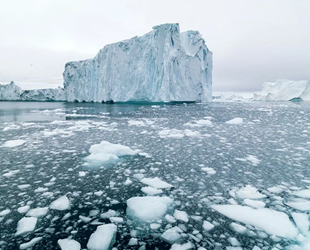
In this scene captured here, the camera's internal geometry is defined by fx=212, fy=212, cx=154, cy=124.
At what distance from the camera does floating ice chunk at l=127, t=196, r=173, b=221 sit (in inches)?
91.7

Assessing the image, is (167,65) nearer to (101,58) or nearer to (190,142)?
(101,58)

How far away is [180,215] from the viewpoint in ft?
7.68

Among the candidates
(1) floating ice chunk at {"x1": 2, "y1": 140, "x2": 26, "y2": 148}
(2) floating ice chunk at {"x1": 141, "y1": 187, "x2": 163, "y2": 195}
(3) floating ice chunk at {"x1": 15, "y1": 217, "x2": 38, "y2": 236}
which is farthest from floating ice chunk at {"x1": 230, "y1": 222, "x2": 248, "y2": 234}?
(1) floating ice chunk at {"x1": 2, "y1": 140, "x2": 26, "y2": 148}

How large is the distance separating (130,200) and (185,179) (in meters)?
1.11

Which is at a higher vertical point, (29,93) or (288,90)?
(288,90)

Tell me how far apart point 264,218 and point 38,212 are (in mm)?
2469

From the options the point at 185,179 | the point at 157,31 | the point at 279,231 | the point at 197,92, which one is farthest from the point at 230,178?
the point at 197,92

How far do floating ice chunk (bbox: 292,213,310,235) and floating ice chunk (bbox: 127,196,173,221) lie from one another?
1355 mm

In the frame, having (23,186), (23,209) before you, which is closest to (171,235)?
(23,209)

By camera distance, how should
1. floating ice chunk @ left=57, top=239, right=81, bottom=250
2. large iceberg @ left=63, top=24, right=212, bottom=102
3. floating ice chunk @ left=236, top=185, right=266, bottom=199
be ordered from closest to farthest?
floating ice chunk @ left=57, top=239, right=81, bottom=250 < floating ice chunk @ left=236, top=185, right=266, bottom=199 < large iceberg @ left=63, top=24, right=212, bottom=102

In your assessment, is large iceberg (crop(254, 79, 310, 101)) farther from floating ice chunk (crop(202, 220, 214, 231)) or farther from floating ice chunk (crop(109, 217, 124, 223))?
floating ice chunk (crop(109, 217, 124, 223))

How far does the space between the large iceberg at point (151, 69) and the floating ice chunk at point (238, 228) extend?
25420 mm

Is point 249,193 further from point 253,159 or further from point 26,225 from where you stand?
point 26,225

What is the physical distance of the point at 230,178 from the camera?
338cm
